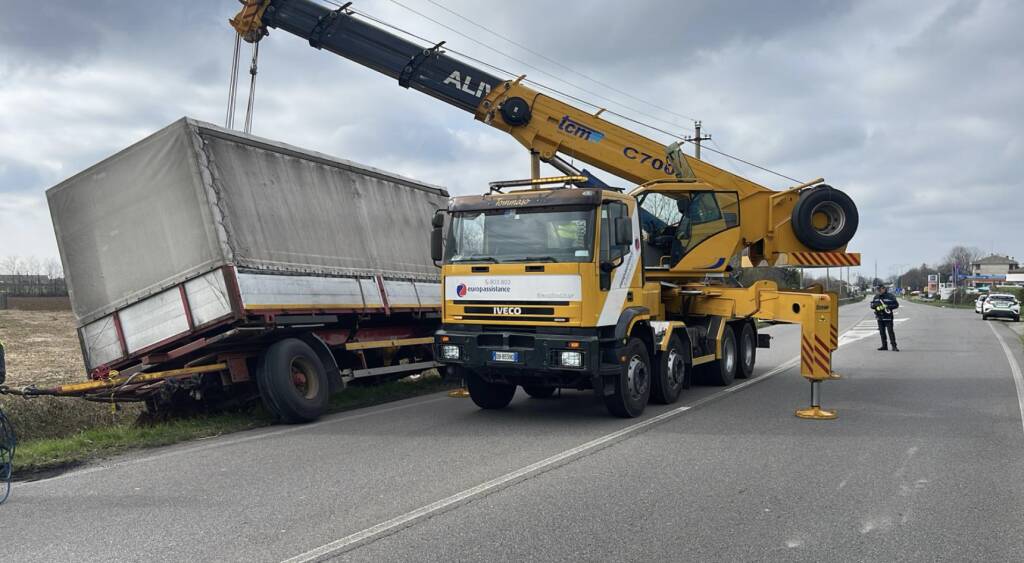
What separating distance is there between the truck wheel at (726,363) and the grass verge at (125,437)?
17.0 ft

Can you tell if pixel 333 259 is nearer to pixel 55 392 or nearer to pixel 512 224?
pixel 512 224

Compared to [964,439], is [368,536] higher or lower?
higher

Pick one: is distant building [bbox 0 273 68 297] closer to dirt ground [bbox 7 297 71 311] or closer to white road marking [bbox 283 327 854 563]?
dirt ground [bbox 7 297 71 311]

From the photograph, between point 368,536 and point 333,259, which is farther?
point 333,259

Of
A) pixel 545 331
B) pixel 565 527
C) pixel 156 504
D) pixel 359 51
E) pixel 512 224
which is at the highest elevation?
pixel 359 51

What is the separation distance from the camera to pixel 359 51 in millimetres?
12625

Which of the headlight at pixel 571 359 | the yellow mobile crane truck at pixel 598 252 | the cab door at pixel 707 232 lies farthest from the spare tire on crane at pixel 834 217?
the headlight at pixel 571 359

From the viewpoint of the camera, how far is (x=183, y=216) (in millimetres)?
8812

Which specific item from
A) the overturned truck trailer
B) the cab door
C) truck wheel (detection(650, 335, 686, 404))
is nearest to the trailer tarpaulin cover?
the overturned truck trailer

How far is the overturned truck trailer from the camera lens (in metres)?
8.70

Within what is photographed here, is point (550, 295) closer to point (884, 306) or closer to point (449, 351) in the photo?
point (449, 351)

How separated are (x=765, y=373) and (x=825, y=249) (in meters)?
3.02

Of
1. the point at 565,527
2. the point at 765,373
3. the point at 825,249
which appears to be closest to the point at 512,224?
the point at 565,527

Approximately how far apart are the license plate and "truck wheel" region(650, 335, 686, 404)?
2.31 metres
